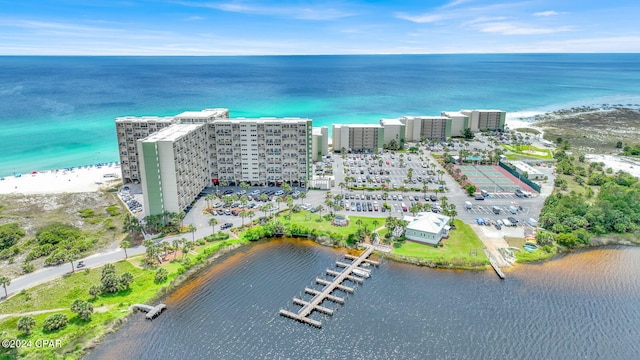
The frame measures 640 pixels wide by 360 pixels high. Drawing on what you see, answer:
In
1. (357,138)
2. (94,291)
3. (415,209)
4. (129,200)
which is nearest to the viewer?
(94,291)

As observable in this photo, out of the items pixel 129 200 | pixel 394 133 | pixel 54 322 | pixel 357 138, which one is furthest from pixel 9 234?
pixel 394 133

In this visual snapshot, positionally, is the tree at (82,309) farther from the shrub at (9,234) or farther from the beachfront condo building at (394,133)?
the beachfront condo building at (394,133)

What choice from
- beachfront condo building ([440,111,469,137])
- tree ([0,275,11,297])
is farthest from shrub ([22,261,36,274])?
beachfront condo building ([440,111,469,137])

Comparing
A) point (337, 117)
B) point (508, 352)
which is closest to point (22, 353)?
point (508, 352)

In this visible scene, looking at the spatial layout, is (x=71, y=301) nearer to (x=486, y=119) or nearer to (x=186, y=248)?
(x=186, y=248)

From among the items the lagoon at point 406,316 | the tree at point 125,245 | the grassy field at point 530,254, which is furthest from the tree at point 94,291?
the grassy field at point 530,254

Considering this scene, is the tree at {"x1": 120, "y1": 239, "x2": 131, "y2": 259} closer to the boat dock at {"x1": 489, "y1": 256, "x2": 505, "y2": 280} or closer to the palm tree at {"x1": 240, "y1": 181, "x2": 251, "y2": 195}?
the palm tree at {"x1": 240, "y1": 181, "x2": 251, "y2": 195}
